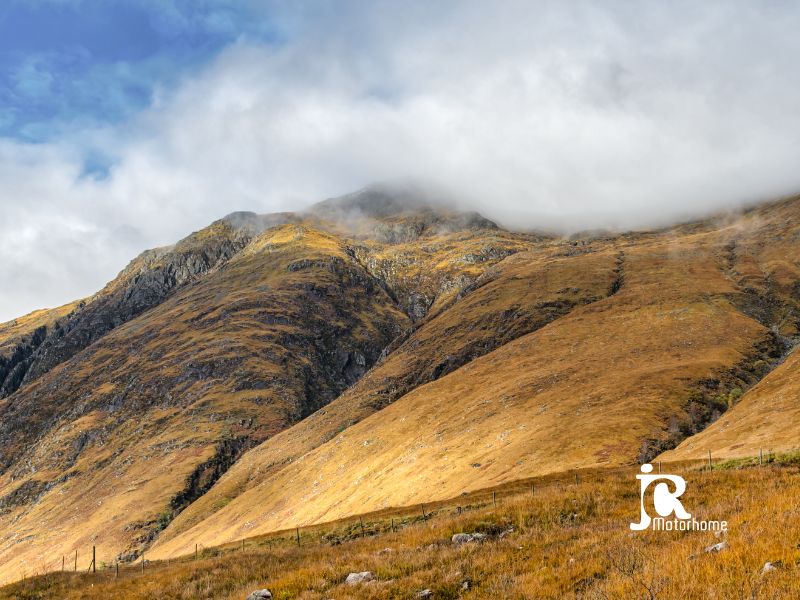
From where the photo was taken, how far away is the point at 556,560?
659 inches

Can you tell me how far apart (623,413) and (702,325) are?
218ft

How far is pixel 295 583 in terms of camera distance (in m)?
19.2

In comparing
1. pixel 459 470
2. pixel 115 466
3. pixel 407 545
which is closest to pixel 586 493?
pixel 407 545

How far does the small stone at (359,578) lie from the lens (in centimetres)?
1845

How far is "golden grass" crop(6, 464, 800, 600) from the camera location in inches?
497

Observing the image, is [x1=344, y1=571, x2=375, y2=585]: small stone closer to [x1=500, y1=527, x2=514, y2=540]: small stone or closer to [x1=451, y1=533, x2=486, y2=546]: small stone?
[x1=451, y1=533, x2=486, y2=546]: small stone

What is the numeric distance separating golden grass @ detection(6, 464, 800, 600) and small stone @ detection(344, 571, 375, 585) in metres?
0.34

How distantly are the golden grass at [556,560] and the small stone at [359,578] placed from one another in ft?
1.13

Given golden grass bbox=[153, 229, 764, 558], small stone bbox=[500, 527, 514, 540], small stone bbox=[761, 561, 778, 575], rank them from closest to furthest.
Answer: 1. small stone bbox=[761, 561, 778, 575]
2. small stone bbox=[500, 527, 514, 540]
3. golden grass bbox=[153, 229, 764, 558]

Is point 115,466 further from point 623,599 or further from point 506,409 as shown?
point 623,599

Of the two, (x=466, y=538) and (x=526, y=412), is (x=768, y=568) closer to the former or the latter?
(x=466, y=538)
